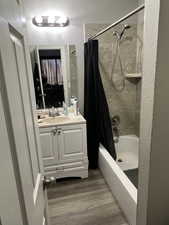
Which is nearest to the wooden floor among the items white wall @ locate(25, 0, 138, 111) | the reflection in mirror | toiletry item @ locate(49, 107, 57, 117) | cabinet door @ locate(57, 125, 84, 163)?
cabinet door @ locate(57, 125, 84, 163)

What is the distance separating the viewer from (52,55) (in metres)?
2.42

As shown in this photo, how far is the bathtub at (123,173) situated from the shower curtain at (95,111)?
12 cm

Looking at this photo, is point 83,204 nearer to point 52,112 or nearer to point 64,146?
point 64,146

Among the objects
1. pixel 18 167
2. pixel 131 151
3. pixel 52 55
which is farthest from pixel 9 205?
pixel 131 151

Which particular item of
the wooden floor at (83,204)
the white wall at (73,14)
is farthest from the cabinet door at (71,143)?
the white wall at (73,14)

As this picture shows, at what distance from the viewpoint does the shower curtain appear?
2.18m

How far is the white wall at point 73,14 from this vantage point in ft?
7.34

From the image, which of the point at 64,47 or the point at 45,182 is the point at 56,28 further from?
the point at 45,182

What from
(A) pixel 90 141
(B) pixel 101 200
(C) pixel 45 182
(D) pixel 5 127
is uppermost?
(D) pixel 5 127

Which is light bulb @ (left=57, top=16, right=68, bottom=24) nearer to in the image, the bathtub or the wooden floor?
the bathtub

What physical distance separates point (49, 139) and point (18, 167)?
1.65 meters

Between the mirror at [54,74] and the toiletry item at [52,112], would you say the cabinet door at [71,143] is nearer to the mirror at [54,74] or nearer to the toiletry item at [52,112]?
the toiletry item at [52,112]

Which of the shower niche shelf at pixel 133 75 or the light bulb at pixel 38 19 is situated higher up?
the light bulb at pixel 38 19

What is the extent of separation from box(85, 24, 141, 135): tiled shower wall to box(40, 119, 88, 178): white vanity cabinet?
0.89m
